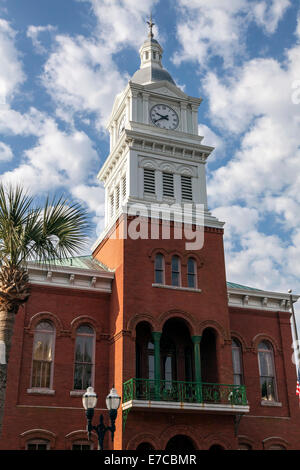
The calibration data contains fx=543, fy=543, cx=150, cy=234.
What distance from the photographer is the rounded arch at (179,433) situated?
2105 cm

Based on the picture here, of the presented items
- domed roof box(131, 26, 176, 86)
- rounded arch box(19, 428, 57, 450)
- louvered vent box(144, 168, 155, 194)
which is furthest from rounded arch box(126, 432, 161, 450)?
domed roof box(131, 26, 176, 86)

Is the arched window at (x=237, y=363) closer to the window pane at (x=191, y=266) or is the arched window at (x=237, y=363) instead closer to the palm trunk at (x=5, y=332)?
the window pane at (x=191, y=266)

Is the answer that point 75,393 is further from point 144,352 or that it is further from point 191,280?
point 191,280

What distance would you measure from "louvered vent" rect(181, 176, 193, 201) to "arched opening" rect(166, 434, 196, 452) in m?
11.2

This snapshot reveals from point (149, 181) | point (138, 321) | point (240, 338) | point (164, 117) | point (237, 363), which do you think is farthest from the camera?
point (164, 117)

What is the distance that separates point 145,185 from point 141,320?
7180mm

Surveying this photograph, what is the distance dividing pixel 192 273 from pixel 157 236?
235 centimetres

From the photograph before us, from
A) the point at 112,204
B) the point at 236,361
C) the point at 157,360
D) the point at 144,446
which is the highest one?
the point at 112,204

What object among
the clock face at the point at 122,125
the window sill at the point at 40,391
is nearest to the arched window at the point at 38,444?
the window sill at the point at 40,391

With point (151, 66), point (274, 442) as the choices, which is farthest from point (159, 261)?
point (151, 66)

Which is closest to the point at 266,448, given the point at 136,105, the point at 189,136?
the point at 189,136

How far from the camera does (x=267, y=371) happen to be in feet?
86.6

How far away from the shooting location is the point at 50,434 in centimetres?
2128
